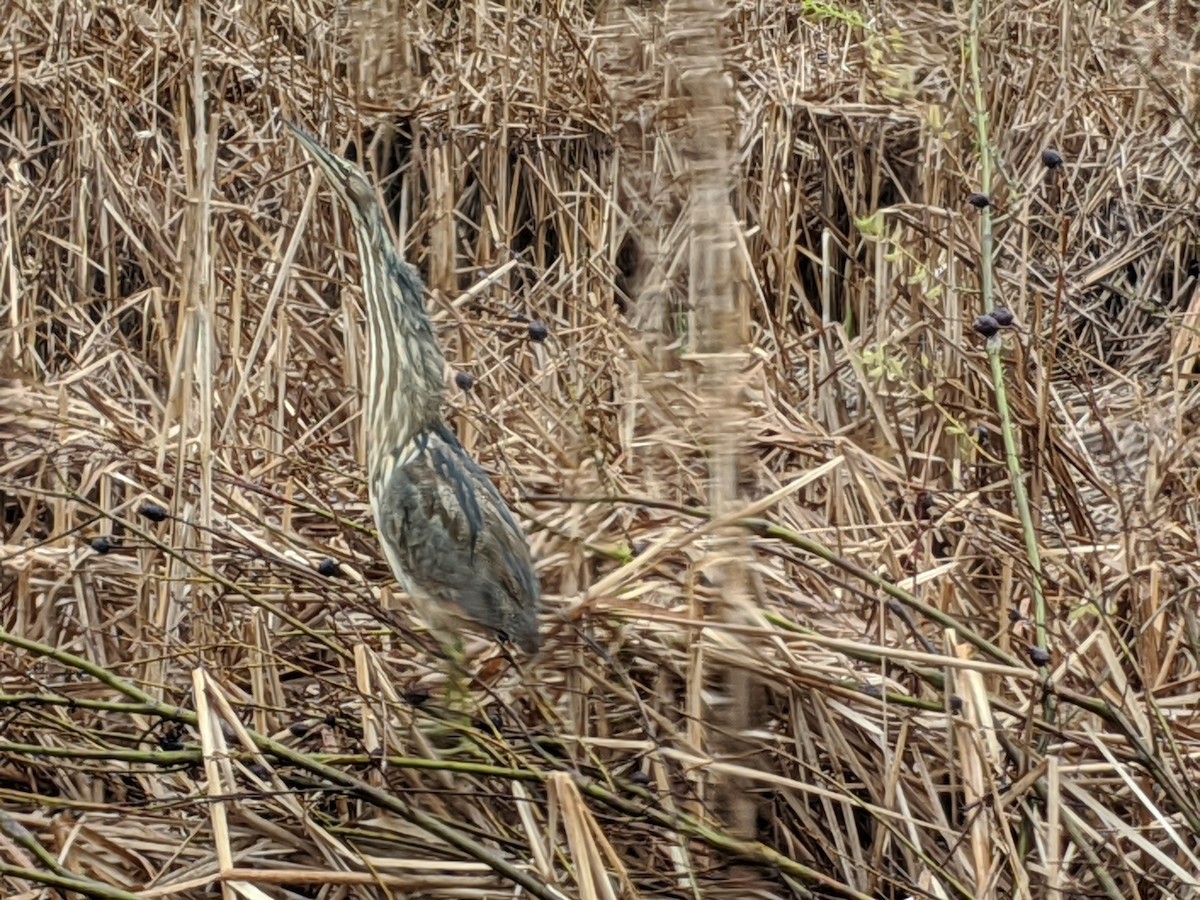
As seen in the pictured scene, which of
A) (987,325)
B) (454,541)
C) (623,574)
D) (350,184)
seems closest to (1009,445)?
(987,325)

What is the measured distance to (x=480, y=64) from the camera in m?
5.17

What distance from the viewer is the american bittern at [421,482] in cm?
234

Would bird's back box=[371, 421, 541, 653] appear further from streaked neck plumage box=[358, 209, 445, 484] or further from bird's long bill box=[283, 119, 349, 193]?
bird's long bill box=[283, 119, 349, 193]

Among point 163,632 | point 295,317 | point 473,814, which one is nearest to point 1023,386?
point 473,814

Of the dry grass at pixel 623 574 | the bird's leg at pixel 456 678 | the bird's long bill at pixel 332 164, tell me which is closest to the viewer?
the dry grass at pixel 623 574

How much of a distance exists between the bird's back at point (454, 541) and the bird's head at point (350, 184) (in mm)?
334

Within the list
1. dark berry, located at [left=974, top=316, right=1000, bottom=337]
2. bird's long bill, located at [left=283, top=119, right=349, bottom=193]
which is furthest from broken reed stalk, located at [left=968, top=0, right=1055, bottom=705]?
bird's long bill, located at [left=283, top=119, right=349, bottom=193]

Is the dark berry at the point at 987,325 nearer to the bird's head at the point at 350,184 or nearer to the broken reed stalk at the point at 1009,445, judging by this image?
the broken reed stalk at the point at 1009,445

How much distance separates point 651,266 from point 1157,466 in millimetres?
1056

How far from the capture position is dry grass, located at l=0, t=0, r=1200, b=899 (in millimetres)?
2164

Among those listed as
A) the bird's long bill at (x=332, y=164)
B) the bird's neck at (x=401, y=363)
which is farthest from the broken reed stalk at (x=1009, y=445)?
the bird's long bill at (x=332, y=164)

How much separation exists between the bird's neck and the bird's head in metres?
0.07

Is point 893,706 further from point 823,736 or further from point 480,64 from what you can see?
point 480,64

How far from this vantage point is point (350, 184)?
2395 mm
